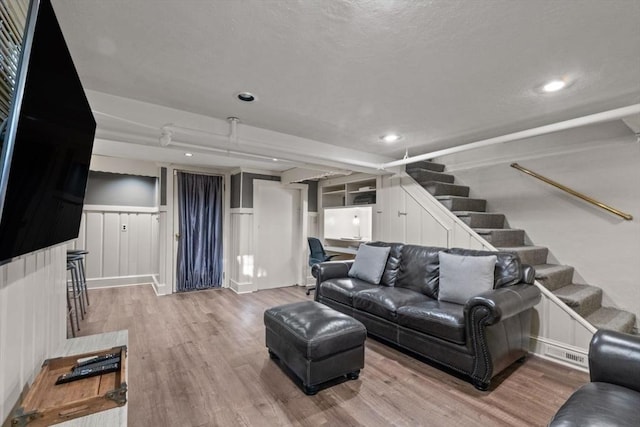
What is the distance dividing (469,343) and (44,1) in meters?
2.92

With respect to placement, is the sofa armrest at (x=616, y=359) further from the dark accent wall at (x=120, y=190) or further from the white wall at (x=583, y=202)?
the dark accent wall at (x=120, y=190)

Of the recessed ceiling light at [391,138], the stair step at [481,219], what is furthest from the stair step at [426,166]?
the stair step at [481,219]

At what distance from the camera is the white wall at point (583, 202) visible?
2832 millimetres

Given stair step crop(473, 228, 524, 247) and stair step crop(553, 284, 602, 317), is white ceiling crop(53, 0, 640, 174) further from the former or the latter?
stair step crop(553, 284, 602, 317)

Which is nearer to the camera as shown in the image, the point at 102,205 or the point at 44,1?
the point at 44,1

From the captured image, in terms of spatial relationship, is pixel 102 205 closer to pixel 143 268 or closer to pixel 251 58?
pixel 143 268

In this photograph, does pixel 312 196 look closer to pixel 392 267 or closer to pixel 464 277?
pixel 392 267

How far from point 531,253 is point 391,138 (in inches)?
81.5

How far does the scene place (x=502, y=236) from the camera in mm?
3365

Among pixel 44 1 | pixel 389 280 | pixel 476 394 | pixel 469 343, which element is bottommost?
pixel 476 394

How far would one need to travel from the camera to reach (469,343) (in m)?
2.20

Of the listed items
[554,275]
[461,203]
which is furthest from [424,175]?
[554,275]

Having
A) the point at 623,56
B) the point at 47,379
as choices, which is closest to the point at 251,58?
the point at 47,379

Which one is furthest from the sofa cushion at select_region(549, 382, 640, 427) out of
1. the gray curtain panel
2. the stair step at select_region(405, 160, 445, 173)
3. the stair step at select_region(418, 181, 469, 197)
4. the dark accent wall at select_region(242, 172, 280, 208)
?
the gray curtain panel
